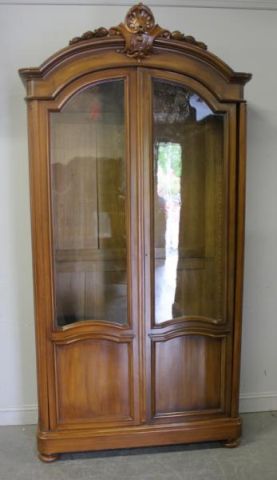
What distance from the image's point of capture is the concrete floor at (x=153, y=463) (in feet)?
6.79

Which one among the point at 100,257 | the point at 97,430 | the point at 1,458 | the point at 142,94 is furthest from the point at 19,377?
the point at 142,94

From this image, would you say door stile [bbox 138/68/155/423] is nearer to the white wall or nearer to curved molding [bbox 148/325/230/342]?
curved molding [bbox 148/325/230/342]

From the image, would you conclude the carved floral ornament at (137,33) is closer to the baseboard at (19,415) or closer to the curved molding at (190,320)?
the curved molding at (190,320)

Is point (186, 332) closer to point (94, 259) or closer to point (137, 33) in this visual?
point (94, 259)

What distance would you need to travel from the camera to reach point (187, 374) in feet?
7.32

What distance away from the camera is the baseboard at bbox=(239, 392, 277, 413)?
8.87 ft

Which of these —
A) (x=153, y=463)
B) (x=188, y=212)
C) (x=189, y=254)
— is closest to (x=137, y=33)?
(x=188, y=212)

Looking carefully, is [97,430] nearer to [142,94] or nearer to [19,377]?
[19,377]

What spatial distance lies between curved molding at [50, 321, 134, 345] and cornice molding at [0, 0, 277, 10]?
5.83 feet

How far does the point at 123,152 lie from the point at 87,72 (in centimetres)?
41

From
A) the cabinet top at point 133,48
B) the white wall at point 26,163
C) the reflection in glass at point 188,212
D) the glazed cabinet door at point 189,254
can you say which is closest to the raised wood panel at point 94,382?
the glazed cabinet door at point 189,254

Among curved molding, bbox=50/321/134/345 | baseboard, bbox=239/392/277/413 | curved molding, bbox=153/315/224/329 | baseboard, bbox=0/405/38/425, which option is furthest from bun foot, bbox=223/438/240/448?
baseboard, bbox=0/405/38/425

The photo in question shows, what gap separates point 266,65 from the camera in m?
2.52

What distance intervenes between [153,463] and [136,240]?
115 centimetres
